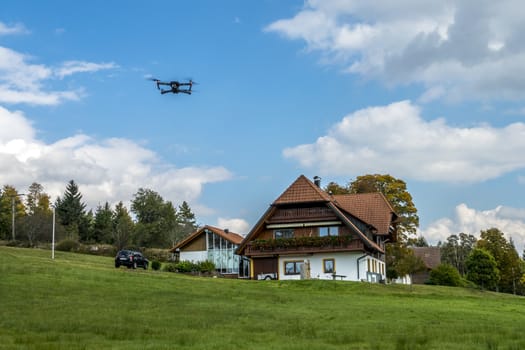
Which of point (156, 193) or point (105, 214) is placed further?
point (156, 193)

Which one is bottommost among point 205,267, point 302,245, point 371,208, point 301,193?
point 205,267

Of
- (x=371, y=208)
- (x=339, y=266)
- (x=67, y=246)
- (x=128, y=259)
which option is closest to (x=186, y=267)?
(x=128, y=259)

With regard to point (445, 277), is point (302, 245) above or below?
above

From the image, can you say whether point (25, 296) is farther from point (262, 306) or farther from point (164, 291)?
point (262, 306)

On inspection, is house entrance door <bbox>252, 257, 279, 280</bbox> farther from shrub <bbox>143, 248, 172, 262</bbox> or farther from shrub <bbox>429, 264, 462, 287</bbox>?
shrub <bbox>429, 264, 462, 287</bbox>

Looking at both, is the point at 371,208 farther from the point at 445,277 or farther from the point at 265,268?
the point at 445,277

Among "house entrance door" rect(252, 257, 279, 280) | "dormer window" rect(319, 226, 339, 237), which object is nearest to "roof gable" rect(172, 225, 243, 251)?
"house entrance door" rect(252, 257, 279, 280)

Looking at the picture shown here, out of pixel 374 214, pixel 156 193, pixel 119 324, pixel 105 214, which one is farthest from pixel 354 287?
pixel 156 193

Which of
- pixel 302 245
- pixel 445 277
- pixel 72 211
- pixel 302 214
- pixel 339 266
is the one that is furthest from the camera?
pixel 72 211
